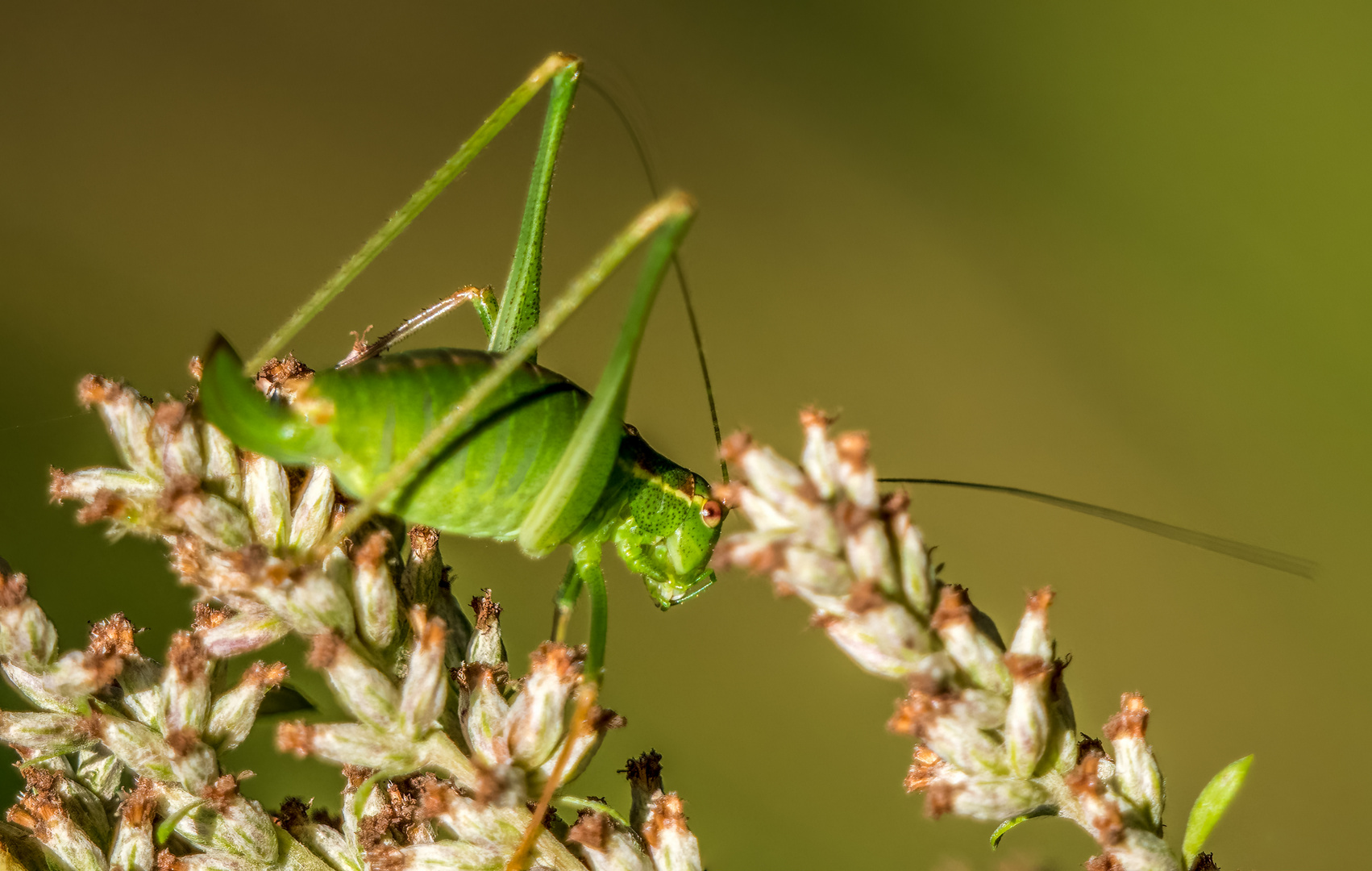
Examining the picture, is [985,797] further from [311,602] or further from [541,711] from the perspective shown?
[311,602]

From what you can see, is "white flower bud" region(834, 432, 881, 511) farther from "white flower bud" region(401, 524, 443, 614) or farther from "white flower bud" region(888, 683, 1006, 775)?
"white flower bud" region(401, 524, 443, 614)

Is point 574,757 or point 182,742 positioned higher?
point 574,757

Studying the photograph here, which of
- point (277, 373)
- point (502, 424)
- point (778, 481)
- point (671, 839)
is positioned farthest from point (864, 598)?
point (277, 373)

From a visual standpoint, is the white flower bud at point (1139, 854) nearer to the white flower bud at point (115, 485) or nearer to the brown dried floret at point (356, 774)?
the brown dried floret at point (356, 774)

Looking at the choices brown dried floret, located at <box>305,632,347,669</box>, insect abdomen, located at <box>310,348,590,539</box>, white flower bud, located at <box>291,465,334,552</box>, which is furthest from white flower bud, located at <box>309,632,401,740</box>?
insect abdomen, located at <box>310,348,590,539</box>

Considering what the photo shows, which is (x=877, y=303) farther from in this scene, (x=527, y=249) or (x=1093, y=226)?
(x=527, y=249)
